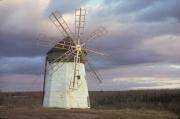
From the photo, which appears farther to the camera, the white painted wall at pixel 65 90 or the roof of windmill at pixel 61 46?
the roof of windmill at pixel 61 46

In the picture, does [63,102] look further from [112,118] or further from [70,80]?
[112,118]

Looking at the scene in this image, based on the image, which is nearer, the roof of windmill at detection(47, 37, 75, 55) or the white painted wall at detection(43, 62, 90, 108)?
the white painted wall at detection(43, 62, 90, 108)

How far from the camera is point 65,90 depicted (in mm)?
46531

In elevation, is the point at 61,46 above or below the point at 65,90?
above

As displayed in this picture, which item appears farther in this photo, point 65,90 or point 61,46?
point 61,46

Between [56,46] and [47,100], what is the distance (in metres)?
5.57

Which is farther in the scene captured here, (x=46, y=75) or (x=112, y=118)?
(x=46, y=75)

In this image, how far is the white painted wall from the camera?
152ft

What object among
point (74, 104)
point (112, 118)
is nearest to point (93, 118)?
point (112, 118)

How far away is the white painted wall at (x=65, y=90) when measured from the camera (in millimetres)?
46469

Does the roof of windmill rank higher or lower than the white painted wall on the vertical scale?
higher

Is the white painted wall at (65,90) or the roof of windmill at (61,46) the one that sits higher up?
the roof of windmill at (61,46)

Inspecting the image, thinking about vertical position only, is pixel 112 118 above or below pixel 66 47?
below

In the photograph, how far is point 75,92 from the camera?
154 feet
